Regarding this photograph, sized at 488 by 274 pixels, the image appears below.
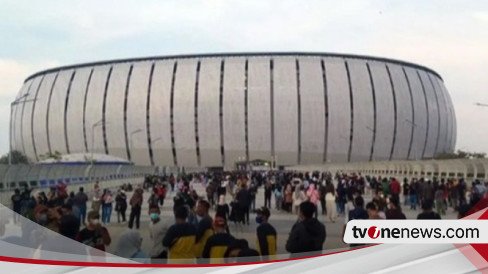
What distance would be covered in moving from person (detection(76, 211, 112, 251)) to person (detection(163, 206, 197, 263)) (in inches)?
17.3

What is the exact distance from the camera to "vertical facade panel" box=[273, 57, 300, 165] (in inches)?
2319

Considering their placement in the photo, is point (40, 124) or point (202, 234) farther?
point (40, 124)

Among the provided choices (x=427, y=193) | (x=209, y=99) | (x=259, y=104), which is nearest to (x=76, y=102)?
(x=427, y=193)

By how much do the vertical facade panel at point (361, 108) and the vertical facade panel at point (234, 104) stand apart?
10.2m

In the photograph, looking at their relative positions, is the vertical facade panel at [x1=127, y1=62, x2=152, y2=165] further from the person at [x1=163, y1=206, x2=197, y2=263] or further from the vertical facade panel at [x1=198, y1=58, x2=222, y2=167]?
the vertical facade panel at [x1=198, y1=58, x2=222, y2=167]

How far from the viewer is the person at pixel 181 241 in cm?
374

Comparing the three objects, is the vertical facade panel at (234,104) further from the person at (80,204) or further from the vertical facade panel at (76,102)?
the person at (80,204)

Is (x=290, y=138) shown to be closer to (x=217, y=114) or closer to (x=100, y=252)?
(x=217, y=114)

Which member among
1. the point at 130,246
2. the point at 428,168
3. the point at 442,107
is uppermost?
the point at 442,107

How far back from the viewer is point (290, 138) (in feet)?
194

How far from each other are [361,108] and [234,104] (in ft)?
42.9

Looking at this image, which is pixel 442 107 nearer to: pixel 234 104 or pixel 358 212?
pixel 358 212

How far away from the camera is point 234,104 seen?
6222 centimetres

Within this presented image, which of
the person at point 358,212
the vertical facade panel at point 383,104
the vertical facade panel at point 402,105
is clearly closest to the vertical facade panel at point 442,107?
the vertical facade panel at point 402,105
